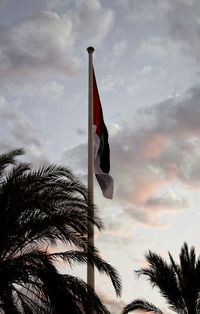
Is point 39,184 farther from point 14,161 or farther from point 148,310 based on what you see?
point 148,310

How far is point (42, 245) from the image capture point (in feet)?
37.9

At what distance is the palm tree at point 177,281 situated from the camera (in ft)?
60.3

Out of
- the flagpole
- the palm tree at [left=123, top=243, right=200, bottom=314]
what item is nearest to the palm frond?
the palm tree at [left=123, top=243, right=200, bottom=314]

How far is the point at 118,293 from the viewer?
1137 cm

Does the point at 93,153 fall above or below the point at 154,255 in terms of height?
above

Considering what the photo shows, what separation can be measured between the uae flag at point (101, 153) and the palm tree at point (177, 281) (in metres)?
5.43

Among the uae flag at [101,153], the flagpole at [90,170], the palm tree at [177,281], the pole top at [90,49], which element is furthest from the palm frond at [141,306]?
the pole top at [90,49]

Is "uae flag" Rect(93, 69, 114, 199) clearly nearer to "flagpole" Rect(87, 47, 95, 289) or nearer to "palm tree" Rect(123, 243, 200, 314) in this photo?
"flagpole" Rect(87, 47, 95, 289)

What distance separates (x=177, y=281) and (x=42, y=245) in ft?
30.8

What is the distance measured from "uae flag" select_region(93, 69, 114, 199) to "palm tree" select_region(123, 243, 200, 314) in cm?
543

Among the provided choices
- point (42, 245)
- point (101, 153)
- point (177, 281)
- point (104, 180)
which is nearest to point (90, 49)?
point (101, 153)

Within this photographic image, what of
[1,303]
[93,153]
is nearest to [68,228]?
[1,303]

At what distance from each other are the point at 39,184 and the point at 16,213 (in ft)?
3.84

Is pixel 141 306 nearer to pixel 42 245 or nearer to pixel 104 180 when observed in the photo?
pixel 104 180
